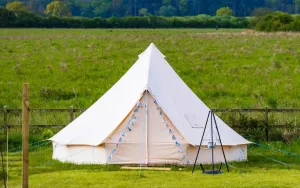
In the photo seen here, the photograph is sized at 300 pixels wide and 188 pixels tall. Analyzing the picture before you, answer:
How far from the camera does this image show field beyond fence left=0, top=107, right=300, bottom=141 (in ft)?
70.9

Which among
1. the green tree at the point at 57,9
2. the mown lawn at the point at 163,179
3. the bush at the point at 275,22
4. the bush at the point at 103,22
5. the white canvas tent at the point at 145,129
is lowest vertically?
the mown lawn at the point at 163,179

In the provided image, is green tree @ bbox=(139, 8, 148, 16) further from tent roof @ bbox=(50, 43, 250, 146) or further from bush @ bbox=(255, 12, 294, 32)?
tent roof @ bbox=(50, 43, 250, 146)

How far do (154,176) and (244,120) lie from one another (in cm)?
667

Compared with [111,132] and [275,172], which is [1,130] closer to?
[111,132]

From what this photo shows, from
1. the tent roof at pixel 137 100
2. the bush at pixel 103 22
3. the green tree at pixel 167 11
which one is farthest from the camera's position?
the green tree at pixel 167 11

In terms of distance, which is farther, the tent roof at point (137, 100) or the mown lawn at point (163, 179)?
the tent roof at point (137, 100)

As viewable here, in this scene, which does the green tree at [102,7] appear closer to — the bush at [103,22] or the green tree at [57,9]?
the green tree at [57,9]

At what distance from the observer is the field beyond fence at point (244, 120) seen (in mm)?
21625

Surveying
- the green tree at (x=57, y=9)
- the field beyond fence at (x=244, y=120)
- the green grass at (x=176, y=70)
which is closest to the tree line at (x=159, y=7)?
the green tree at (x=57, y=9)

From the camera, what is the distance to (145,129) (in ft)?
57.9

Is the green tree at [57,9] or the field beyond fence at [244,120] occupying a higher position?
the green tree at [57,9]

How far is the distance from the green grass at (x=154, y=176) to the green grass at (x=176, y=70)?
32.6 ft

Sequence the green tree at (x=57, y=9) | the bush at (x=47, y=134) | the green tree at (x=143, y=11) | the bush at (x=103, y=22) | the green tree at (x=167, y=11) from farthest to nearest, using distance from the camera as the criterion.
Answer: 1. the green tree at (x=143, y=11)
2. the green tree at (x=167, y=11)
3. the green tree at (x=57, y=9)
4. the bush at (x=103, y=22)
5. the bush at (x=47, y=134)

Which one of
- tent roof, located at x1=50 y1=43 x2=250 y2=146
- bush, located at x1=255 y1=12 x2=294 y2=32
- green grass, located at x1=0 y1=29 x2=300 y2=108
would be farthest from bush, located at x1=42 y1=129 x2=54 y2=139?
bush, located at x1=255 y1=12 x2=294 y2=32
